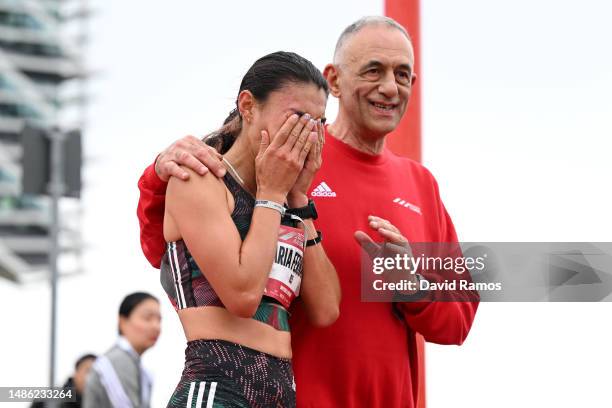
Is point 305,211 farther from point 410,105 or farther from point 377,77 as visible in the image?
point 410,105

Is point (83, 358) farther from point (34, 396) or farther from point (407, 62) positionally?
point (407, 62)

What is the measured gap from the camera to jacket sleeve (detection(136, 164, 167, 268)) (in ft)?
11.2

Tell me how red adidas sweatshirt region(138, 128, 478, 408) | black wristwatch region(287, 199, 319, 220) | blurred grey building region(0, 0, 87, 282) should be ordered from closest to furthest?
black wristwatch region(287, 199, 319, 220), red adidas sweatshirt region(138, 128, 478, 408), blurred grey building region(0, 0, 87, 282)

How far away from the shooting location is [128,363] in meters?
6.99

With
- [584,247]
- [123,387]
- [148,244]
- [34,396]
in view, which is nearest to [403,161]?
[584,247]

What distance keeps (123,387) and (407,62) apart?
376 centimetres

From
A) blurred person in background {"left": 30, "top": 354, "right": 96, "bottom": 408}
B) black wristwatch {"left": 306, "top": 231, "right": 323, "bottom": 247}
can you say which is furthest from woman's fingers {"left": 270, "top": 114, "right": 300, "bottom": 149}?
blurred person in background {"left": 30, "top": 354, "right": 96, "bottom": 408}

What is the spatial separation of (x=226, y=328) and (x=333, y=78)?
4.34ft

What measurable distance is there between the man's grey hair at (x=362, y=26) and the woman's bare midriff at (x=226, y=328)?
1321mm

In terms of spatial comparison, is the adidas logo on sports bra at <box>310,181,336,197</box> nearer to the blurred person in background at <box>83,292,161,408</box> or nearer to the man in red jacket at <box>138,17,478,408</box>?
the man in red jacket at <box>138,17,478,408</box>

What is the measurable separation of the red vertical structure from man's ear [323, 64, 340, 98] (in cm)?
46

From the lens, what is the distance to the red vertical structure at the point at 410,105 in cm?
443

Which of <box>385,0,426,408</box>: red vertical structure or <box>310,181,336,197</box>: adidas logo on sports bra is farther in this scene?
<box>385,0,426,408</box>: red vertical structure

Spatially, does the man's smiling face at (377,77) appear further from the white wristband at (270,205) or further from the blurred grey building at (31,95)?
the blurred grey building at (31,95)
